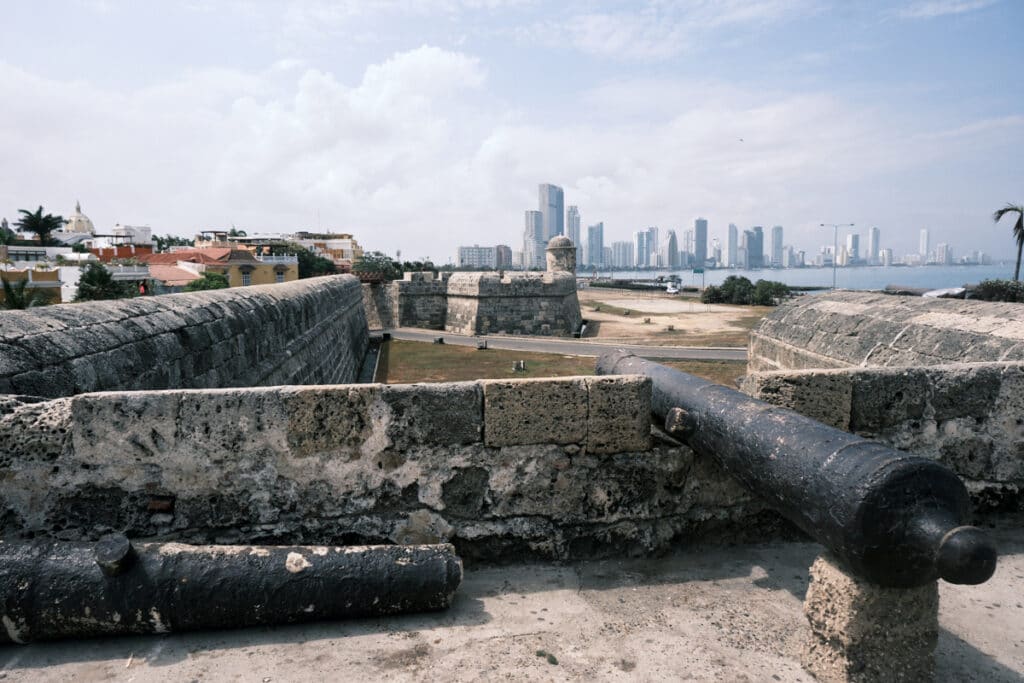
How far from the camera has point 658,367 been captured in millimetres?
3459

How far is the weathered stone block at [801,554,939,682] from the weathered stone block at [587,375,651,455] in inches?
40.3

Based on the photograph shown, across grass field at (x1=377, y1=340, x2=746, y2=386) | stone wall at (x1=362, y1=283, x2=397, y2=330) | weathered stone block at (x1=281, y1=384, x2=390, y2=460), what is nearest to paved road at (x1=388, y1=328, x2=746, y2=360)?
grass field at (x1=377, y1=340, x2=746, y2=386)

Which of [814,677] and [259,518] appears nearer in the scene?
[814,677]

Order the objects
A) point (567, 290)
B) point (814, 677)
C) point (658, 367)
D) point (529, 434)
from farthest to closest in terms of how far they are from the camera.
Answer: point (567, 290) → point (658, 367) → point (529, 434) → point (814, 677)

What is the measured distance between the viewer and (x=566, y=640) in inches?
85.4

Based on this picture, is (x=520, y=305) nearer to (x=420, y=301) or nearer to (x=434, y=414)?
(x=420, y=301)

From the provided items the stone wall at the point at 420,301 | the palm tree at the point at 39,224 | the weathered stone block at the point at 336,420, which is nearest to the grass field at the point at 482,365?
the stone wall at the point at 420,301

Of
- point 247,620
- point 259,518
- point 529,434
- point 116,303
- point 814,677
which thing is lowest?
point 814,677

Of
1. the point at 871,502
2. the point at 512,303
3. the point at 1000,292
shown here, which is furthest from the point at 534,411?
the point at 512,303

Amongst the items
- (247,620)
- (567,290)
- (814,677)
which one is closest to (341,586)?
(247,620)

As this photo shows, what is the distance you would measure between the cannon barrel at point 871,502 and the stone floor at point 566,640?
560mm

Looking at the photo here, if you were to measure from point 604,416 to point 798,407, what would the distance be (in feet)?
3.34

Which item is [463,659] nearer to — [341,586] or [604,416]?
[341,586]

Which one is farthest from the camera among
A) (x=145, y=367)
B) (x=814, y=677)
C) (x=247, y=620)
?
(x=145, y=367)
